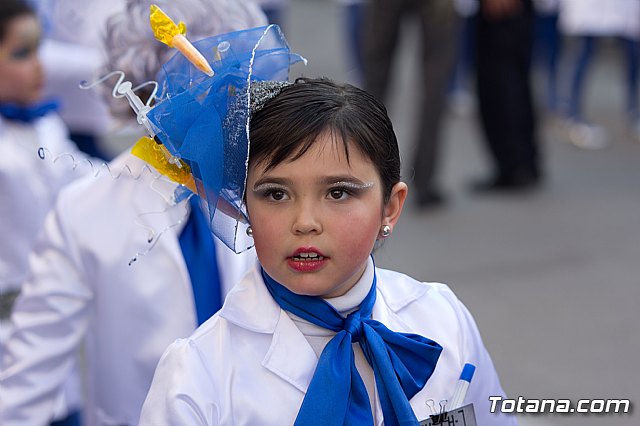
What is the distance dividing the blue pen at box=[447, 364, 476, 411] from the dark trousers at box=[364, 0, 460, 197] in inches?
188

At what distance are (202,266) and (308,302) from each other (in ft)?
2.62

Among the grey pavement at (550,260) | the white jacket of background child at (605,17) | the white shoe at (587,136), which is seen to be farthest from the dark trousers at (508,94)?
the white shoe at (587,136)

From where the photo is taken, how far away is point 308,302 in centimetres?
217

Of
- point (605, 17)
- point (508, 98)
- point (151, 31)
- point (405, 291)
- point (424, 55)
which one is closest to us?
point (405, 291)

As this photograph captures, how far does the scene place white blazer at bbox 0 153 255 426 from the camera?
9.27 ft

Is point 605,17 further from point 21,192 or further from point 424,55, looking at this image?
point 21,192

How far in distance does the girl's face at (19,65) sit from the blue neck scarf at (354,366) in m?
2.10

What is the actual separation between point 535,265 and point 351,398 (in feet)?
14.0

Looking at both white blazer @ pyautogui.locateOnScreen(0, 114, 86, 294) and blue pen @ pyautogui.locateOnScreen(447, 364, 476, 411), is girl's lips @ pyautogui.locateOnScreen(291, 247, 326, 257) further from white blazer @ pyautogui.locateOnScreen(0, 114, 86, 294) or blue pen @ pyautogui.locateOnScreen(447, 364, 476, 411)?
white blazer @ pyautogui.locateOnScreen(0, 114, 86, 294)

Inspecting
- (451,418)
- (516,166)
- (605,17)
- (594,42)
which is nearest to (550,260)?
(516,166)

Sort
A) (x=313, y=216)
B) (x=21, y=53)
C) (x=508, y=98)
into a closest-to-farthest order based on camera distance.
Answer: (x=313, y=216) < (x=21, y=53) < (x=508, y=98)

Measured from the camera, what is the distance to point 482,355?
7.74ft

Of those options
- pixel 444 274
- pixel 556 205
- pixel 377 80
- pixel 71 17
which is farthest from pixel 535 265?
pixel 71 17

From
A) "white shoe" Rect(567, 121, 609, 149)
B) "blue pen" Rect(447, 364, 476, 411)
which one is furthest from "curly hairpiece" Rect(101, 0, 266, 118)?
"white shoe" Rect(567, 121, 609, 149)
